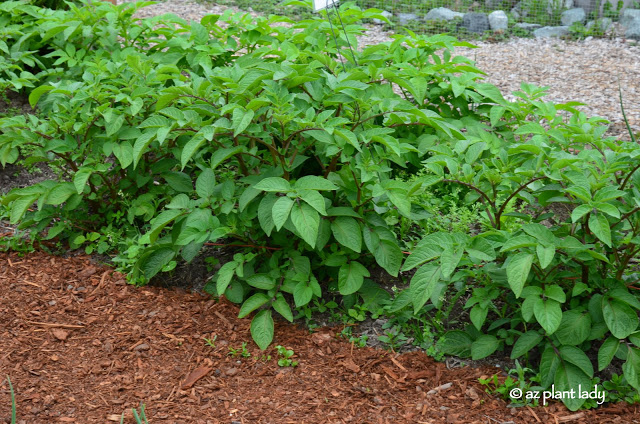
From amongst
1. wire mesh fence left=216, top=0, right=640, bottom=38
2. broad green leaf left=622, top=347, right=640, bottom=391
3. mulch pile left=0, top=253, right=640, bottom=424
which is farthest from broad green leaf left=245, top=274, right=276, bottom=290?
wire mesh fence left=216, top=0, right=640, bottom=38

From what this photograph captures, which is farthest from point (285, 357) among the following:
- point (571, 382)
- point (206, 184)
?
point (571, 382)

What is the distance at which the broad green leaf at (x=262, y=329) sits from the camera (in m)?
2.46

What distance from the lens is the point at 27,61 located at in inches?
146

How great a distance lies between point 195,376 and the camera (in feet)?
7.75

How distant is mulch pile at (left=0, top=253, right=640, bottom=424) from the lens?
2184 mm

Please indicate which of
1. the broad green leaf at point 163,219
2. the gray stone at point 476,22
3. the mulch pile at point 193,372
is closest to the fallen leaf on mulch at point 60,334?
the mulch pile at point 193,372

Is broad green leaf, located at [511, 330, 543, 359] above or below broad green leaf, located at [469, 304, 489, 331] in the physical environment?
below

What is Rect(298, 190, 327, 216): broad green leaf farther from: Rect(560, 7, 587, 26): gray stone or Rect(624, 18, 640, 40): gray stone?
Rect(560, 7, 587, 26): gray stone

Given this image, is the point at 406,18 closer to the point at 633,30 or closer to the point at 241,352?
the point at 633,30

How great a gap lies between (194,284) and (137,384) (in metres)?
0.66

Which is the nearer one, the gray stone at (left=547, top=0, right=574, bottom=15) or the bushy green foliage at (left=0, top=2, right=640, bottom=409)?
the bushy green foliage at (left=0, top=2, right=640, bottom=409)

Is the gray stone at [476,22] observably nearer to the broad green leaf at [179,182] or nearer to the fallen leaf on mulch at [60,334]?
the broad green leaf at [179,182]

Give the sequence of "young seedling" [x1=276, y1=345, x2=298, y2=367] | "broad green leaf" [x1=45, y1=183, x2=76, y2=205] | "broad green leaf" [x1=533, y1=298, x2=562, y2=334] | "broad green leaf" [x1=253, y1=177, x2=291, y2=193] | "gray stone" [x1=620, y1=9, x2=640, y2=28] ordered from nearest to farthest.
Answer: "broad green leaf" [x1=533, y1=298, x2=562, y2=334] → "broad green leaf" [x1=253, y1=177, x2=291, y2=193] → "young seedling" [x1=276, y1=345, x2=298, y2=367] → "broad green leaf" [x1=45, y1=183, x2=76, y2=205] → "gray stone" [x1=620, y1=9, x2=640, y2=28]

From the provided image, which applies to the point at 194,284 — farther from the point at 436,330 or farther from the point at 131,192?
the point at 436,330
